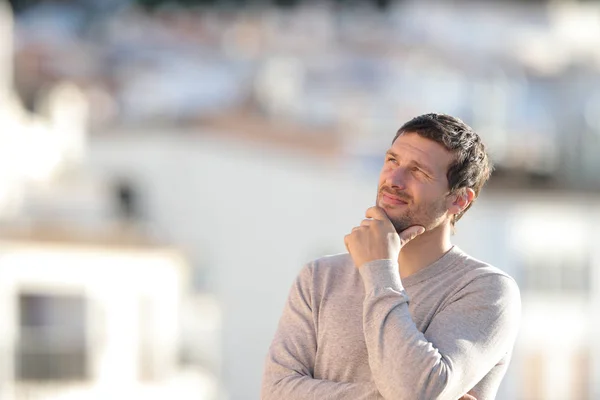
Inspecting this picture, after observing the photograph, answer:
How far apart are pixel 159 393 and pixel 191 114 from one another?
12033mm

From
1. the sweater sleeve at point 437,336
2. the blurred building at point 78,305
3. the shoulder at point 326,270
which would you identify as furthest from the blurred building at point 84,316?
the sweater sleeve at point 437,336

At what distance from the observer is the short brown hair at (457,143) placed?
2.46m

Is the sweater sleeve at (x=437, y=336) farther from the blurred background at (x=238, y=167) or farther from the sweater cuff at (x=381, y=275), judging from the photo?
the blurred background at (x=238, y=167)

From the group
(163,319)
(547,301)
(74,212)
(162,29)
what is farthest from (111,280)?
(162,29)

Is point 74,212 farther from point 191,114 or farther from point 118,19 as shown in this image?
point 118,19

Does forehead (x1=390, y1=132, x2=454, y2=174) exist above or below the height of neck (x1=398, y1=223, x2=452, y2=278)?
above

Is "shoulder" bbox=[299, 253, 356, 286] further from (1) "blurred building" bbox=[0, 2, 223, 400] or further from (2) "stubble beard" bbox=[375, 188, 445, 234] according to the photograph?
(1) "blurred building" bbox=[0, 2, 223, 400]

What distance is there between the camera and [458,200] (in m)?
2.49

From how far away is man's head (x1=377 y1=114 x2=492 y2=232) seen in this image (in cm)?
246

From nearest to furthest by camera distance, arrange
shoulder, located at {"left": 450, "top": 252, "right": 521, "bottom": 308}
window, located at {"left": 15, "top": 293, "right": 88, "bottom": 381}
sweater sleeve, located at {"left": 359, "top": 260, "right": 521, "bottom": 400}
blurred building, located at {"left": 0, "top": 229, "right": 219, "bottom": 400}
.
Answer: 1. sweater sleeve, located at {"left": 359, "top": 260, "right": 521, "bottom": 400}
2. shoulder, located at {"left": 450, "top": 252, "right": 521, "bottom": 308}
3. blurred building, located at {"left": 0, "top": 229, "right": 219, "bottom": 400}
4. window, located at {"left": 15, "top": 293, "right": 88, "bottom": 381}

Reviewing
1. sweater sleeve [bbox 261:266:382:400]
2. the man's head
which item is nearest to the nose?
the man's head

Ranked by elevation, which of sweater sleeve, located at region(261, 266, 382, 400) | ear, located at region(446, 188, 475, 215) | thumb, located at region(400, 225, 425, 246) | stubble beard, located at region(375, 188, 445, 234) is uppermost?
ear, located at region(446, 188, 475, 215)

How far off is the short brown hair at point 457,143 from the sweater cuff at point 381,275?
20 cm

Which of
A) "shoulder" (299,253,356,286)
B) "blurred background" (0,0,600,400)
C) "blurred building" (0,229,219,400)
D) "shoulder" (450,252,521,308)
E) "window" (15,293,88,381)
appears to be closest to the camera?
"shoulder" (450,252,521,308)
